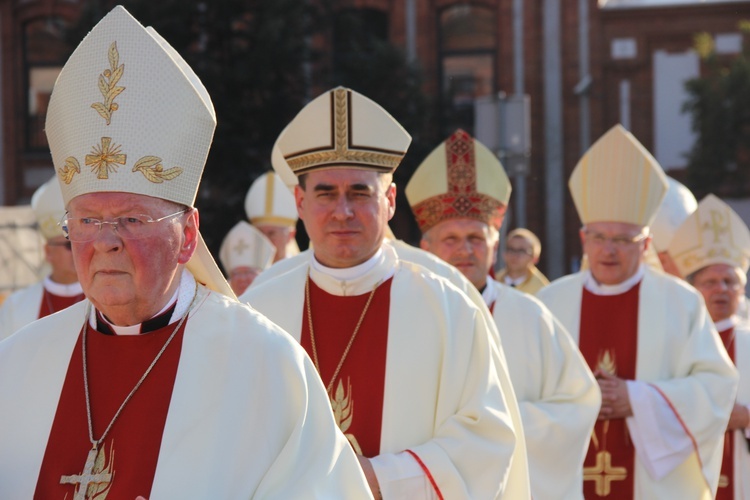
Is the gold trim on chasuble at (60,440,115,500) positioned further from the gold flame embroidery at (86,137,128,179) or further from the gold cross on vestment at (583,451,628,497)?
the gold cross on vestment at (583,451,628,497)

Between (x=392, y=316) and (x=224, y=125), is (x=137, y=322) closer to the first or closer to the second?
(x=392, y=316)

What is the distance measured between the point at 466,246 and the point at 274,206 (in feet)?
15.7

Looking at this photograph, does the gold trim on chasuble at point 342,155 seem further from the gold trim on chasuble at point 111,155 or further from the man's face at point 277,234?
the man's face at point 277,234

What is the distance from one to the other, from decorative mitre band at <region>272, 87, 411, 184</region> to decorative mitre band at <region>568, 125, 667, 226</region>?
2.24 m

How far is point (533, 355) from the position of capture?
5.56 metres

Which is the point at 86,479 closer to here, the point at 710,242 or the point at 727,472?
the point at 727,472

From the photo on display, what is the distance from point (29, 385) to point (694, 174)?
685 inches

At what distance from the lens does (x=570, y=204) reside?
2153cm

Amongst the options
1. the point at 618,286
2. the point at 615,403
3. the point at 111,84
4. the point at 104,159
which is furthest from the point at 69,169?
the point at 618,286

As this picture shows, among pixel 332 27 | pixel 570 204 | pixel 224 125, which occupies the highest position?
pixel 332 27

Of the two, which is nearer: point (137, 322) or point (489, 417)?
point (137, 322)

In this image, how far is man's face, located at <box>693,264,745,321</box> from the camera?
7418 millimetres

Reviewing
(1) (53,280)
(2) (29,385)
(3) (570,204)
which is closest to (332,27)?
(3) (570,204)

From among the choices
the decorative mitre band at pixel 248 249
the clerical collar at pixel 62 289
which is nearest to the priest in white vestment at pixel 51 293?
the clerical collar at pixel 62 289
